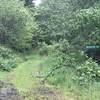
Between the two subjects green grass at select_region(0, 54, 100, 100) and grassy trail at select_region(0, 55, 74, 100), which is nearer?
grassy trail at select_region(0, 55, 74, 100)

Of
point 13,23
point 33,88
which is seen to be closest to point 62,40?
point 13,23

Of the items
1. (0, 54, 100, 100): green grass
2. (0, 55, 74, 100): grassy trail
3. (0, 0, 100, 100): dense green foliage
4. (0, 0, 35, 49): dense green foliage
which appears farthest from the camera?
(0, 0, 35, 49): dense green foliage

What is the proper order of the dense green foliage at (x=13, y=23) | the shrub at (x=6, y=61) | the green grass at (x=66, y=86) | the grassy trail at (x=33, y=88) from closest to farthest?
1. the grassy trail at (x=33, y=88)
2. the green grass at (x=66, y=86)
3. the shrub at (x=6, y=61)
4. the dense green foliage at (x=13, y=23)

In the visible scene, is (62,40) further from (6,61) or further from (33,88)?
(33,88)

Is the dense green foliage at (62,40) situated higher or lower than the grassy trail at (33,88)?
higher

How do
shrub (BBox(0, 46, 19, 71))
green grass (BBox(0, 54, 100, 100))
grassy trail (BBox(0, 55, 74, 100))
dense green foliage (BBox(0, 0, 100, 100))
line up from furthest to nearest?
shrub (BBox(0, 46, 19, 71)) → dense green foliage (BBox(0, 0, 100, 100)) → green grass (BBox(0, 54, 100, 100)) → grassy trail (BBox(0, 55, 74, 100))

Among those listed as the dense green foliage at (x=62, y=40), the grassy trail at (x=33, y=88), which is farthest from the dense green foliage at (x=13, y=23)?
the grassy trail at (x=33, y=88)

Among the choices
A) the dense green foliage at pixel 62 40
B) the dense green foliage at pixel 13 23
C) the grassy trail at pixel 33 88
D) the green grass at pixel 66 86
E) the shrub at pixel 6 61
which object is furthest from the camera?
the dense green foliage at pixel 13 23

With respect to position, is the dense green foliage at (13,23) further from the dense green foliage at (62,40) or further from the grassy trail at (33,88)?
the grassy trail at (33,88)

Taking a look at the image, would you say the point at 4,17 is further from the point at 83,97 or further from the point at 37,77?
the point at 83,97

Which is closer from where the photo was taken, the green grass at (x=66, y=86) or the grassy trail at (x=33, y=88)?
the grassy trail at (x=33, y=88)

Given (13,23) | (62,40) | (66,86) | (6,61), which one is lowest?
(66,86)

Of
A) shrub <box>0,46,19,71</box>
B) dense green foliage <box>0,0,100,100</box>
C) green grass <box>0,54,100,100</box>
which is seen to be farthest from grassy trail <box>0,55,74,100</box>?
shrub <box>0,46,19,71</box>

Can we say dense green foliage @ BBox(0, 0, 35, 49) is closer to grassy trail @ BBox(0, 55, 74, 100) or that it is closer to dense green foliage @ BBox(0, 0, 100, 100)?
dense green foliage @ BBox(0, 0, 100, 100)
